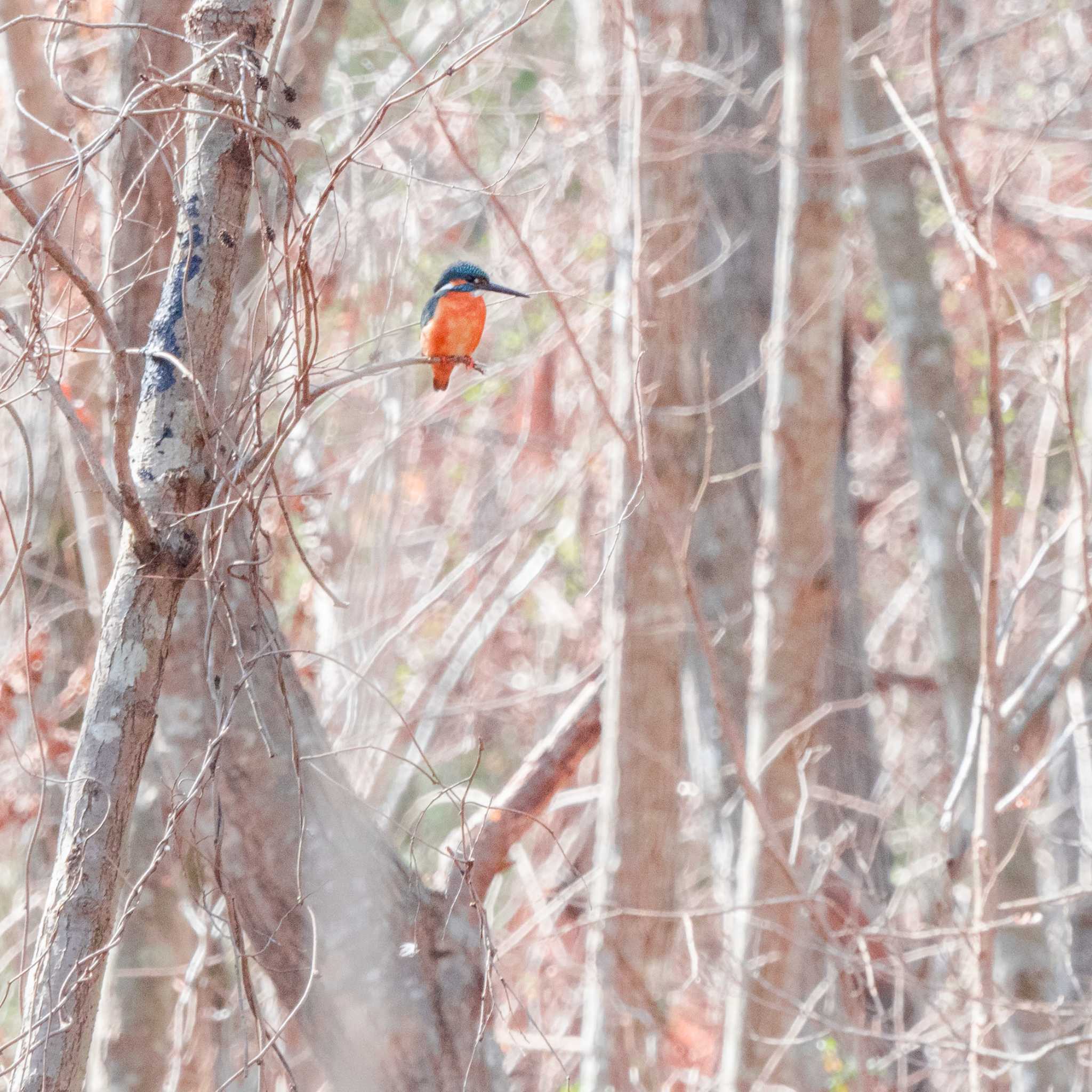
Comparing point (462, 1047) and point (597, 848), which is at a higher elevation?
point (597, 848)

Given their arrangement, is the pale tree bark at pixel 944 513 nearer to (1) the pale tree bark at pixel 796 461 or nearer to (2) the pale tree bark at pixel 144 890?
(1) the pale tree bark at pixel 796 461

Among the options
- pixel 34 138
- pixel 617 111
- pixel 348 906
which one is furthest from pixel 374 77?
pixel 348 906

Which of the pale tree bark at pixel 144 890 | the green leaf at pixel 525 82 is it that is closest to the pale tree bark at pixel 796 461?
the pale tree bark at pixel 144 890

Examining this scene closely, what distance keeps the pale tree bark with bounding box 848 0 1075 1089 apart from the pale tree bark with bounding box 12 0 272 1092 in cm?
205

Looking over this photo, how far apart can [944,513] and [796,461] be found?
0.78m

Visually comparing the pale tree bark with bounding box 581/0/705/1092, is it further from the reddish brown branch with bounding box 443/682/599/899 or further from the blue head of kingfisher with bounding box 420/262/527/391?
the blue head of kingfisher with bounding box 420/262/527/391

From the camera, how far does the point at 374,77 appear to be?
5.73 m

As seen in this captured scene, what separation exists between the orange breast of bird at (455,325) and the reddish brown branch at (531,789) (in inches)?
43.8

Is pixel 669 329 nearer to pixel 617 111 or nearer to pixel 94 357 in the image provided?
pixel 617 111

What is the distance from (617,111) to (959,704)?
252 centimetres

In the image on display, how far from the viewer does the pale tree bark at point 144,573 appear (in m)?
1.98

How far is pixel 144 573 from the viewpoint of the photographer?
2.13 meters

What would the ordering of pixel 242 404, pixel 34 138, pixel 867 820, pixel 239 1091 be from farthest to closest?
pixel 867 820
pixel 34 138
pixel 239 1091
pixel 242 404

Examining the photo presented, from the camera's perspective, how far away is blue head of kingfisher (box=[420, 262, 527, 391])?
10.4 ft
